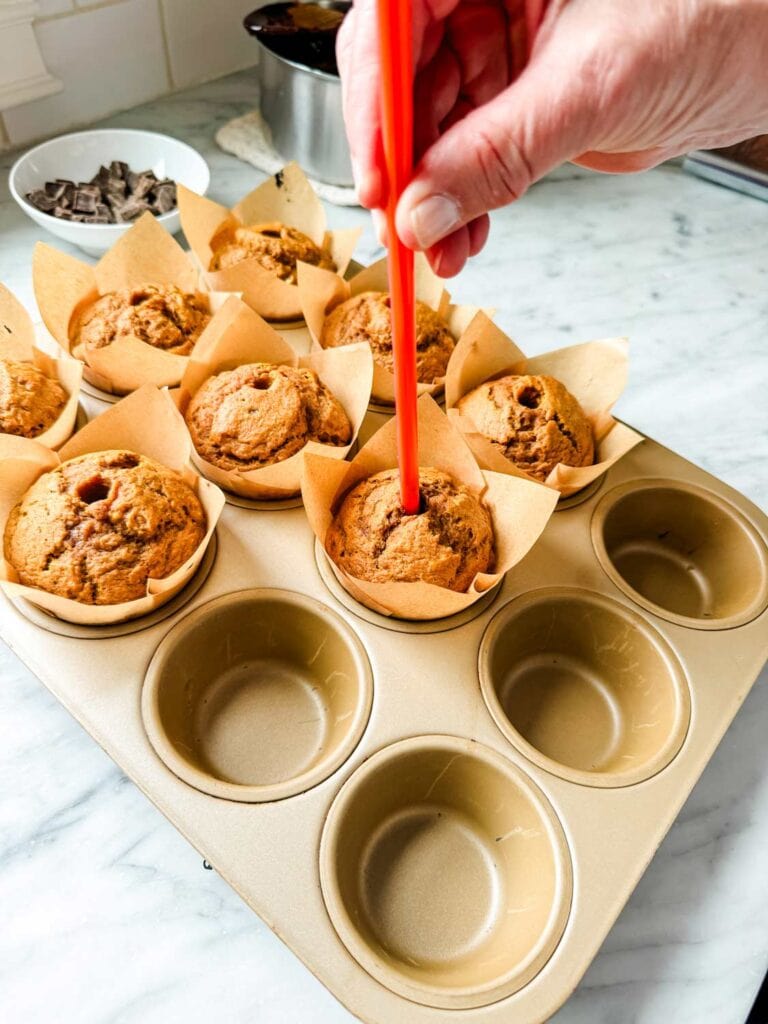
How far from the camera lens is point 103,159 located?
1885 mm

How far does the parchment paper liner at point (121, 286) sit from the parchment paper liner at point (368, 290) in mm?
155

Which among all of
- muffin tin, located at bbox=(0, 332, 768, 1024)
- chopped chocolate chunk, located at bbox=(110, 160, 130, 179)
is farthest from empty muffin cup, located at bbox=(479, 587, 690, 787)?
chopped chocolate chunk, located at bbox=(110, 160, 130, 179)

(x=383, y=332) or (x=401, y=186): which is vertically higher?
(x=401, y=186)

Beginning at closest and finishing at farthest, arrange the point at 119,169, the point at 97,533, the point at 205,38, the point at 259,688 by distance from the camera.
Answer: the point at 97,533
the point at 259,688
the point at 119,169
the point at 205,38

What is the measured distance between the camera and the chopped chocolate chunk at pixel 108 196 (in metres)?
1.67

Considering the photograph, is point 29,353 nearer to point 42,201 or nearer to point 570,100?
point 42,201

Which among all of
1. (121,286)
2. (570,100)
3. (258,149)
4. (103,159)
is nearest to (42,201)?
(103,159)

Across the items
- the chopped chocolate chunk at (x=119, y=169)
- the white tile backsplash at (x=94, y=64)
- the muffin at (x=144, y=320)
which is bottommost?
the muffin at (x=144, y=320)

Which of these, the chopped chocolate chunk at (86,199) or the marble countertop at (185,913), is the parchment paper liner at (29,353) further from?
the chopped chocolate chunk at (86,199)

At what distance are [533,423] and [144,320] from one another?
0.65 m

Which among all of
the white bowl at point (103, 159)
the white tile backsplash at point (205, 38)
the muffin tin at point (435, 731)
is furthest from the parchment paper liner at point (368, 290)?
the white tile backsplash at point (205, 38)

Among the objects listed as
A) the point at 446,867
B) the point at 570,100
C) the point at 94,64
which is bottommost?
the point at 446,867

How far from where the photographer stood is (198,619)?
1021 mm

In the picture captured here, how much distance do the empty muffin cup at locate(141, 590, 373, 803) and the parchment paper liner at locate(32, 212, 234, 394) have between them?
0.42 metres
